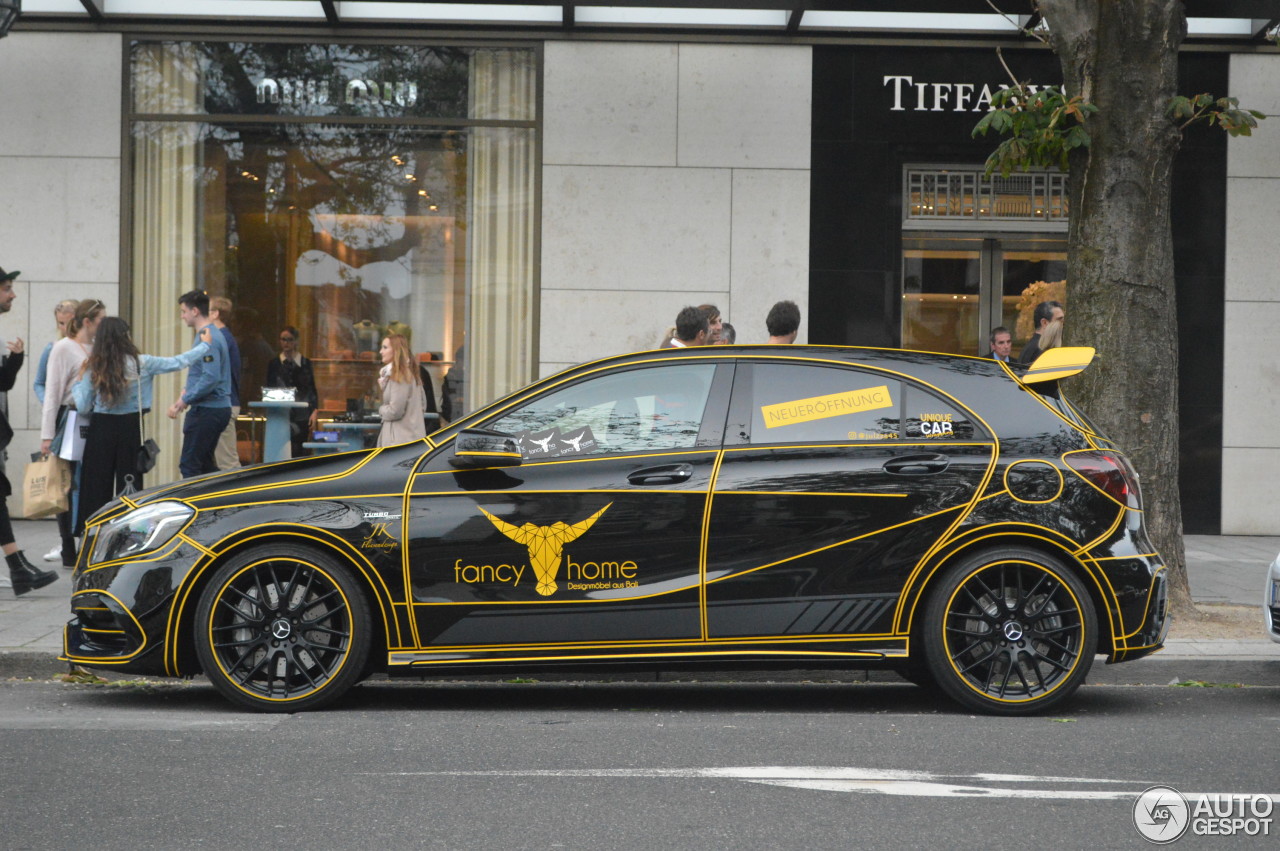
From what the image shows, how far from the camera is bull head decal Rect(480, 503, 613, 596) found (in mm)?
5820

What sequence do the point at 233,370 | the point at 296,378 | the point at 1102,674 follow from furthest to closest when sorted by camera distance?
the point at 296,378
the point at 233,370
the point at 1102,674

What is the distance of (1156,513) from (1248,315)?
5546 mm

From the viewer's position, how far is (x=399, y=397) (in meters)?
9.87

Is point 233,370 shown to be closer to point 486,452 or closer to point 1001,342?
point 486,452

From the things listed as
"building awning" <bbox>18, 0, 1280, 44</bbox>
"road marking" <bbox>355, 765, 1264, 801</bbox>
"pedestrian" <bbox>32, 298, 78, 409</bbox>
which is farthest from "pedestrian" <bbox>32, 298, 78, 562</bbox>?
"road marking" <bbox>355, 765, 1264, 801</bbox>

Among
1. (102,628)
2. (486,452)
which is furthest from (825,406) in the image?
(102,628)

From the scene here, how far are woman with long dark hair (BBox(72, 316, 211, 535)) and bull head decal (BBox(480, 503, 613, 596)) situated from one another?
451 cm

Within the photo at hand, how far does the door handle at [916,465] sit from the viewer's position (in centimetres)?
593

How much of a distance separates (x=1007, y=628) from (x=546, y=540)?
2.00 metres

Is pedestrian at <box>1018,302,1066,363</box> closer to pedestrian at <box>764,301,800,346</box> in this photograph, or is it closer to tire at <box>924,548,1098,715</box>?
pedestrian at <box>764,301,800,346</box>

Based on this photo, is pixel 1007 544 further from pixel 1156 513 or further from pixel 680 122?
pixel 680 122

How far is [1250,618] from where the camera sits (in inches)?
322

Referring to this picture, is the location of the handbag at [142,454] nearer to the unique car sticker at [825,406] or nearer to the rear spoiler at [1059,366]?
the unique car sticker at [825,406]

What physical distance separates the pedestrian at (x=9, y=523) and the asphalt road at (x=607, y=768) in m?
2.22
